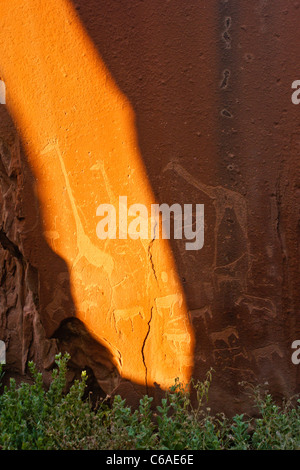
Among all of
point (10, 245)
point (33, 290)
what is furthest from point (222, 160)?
point (10, 245)

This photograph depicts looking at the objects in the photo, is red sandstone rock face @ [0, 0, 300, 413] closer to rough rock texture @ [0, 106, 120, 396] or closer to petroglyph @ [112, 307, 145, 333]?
rough rock texture @ [0, 106, 120, 396]

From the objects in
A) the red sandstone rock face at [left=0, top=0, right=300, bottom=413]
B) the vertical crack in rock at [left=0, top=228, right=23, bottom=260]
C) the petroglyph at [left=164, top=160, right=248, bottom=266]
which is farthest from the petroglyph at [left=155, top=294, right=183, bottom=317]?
the vertical crack in rock at [left=0, top=228, right=23, bottom=260]

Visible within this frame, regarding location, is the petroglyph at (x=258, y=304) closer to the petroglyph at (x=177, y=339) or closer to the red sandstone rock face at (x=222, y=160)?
the red sandstone rock face at (x=222, y=160)

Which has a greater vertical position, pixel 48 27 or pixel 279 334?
pixel 48 27

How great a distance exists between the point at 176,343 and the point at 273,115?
1106mm

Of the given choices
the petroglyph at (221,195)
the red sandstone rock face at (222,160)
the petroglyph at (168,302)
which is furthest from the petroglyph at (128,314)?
the petroglyph at (221,195)

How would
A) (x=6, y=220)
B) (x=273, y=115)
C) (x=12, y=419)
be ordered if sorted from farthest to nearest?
(x=6, y=220) < (x=273, y=115) < (x=12, y=419)

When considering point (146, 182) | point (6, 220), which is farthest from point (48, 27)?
point (6, 220)

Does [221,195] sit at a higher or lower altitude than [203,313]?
higher

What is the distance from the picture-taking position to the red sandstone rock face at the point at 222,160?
6.74ft

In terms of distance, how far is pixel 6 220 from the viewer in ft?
8.30

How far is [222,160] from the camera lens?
2.10m

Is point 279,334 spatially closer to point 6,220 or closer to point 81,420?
point 81,420

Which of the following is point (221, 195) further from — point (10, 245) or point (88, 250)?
point (10, 245)
